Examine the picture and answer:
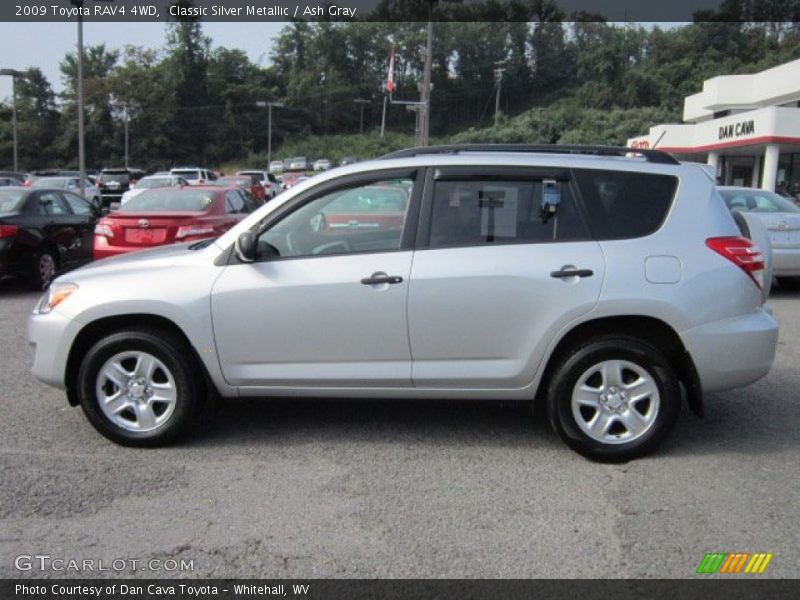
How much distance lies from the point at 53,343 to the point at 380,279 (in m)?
2.06

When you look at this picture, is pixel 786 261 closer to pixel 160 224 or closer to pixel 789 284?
pixel 789 284

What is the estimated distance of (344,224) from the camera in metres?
4.71

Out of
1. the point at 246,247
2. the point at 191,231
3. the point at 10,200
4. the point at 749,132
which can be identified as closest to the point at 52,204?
the point at 10,200

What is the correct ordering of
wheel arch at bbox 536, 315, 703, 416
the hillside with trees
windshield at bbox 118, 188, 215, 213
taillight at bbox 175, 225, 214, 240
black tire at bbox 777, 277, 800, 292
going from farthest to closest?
1. the hillside with trees
2. black tire at bbox 777, 277, 800, 292
3. windshield at bbox 118, 188, 215, 213
4. taillight at bbox 175, 225, 214, 240
5. wheel arch at bbox 536, 315, 703, 416

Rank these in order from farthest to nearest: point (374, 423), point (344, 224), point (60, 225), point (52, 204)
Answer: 1. point (52, 204)
2. point (60, 225)
3. point (374, 423)
4. point (344, 224)

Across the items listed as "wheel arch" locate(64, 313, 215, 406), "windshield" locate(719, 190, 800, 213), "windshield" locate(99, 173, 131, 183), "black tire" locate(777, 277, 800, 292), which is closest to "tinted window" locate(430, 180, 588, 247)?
Answer: "wheel arch" locate(64, 313, 215, 406)

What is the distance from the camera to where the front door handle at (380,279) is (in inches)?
173

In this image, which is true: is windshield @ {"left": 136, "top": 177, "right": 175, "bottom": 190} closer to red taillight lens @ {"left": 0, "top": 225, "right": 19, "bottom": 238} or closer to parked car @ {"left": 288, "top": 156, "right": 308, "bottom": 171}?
red taillight lens @ {"left": 0, "top": 225, "right": 19, "bottom": 238}

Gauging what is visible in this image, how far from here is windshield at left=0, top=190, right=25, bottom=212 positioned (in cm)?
1047

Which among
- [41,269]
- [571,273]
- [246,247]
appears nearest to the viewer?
[571,273]

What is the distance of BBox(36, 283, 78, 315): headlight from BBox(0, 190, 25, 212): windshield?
21.8 ft

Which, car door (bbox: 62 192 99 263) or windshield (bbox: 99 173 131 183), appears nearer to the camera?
car door (bbox: 62 192 99 263)

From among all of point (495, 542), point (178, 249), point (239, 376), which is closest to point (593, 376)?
point (495, 542)

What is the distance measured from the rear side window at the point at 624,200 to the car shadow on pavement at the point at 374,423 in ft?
4.65
